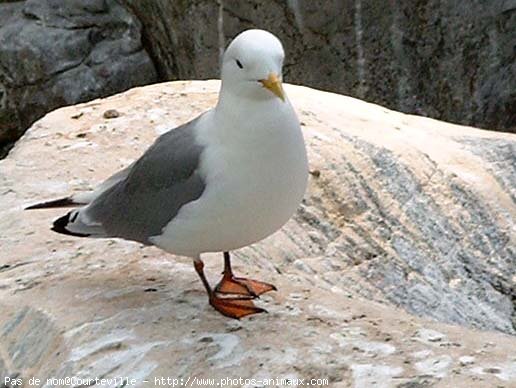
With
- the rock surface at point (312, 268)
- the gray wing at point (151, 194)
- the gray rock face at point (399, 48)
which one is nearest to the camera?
the rock surface at point (312, 268)

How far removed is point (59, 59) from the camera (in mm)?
6352

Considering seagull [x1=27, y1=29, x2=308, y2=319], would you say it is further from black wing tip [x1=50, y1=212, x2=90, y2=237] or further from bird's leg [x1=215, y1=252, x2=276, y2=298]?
black wing tip [x1=50, y1=212, x2=90, y2=237]

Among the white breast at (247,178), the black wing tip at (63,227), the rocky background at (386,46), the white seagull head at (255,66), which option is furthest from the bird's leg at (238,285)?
the rocky background at (386,46)

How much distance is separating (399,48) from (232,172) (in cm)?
380

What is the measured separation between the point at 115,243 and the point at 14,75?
3901mm

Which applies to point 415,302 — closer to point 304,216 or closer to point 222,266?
point 304,216

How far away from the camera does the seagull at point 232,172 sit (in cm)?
211

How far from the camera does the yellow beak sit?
2072mm

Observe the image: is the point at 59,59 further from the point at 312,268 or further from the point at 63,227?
the point at 63,227

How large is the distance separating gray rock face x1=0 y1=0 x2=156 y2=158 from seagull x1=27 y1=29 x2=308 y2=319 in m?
4.11

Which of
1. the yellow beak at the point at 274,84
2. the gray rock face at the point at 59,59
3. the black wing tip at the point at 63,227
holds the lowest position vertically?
the gray rock face at the point at 59,59

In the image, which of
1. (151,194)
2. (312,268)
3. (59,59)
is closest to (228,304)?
(151,194)

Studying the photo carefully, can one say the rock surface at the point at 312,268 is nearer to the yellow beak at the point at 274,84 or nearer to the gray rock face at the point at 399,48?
the yellow beak at the point at 274,84

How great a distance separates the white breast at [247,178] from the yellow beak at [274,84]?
0.06 m
